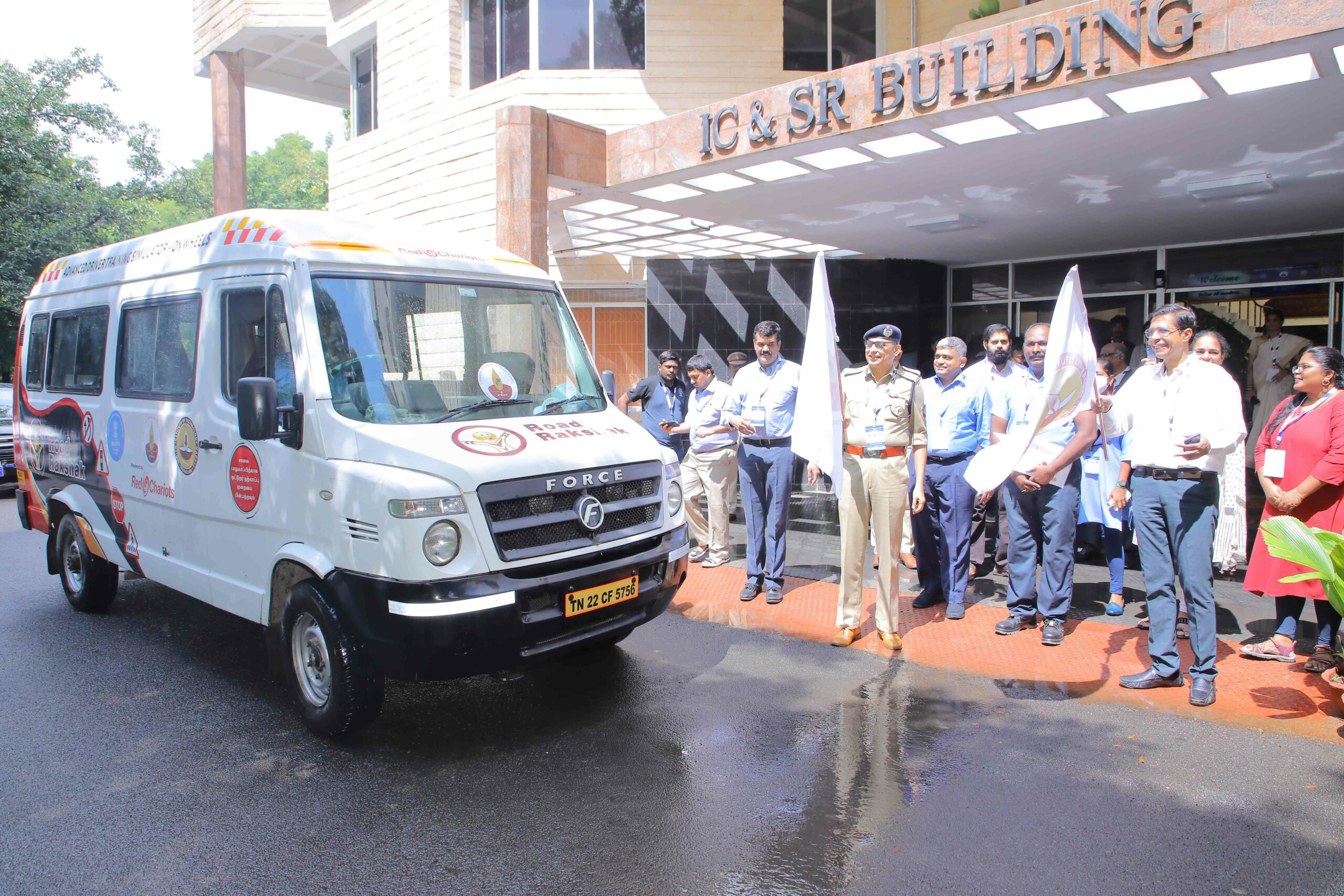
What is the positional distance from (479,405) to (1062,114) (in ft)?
17.6

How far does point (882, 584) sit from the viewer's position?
5.81 m

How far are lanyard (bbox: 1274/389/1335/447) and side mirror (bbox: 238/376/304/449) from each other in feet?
18.2

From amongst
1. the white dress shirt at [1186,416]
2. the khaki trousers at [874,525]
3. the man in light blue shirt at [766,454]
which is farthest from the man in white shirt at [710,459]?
the white dress shirt at [1186,416]

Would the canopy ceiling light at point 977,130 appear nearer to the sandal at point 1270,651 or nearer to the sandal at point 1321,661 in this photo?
the sandal at point 1270,651

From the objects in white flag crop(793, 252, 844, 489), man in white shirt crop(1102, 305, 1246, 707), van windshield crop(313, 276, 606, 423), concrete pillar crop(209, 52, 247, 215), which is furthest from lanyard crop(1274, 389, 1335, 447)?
concrete pillar crop(209, 52, 247, 215)

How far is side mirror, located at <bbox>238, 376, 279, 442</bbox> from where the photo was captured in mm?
4133

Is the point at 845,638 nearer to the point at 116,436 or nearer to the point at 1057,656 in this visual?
the point at 1057,656

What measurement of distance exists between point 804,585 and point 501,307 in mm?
3689

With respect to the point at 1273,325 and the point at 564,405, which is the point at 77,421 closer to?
the point at 564,405

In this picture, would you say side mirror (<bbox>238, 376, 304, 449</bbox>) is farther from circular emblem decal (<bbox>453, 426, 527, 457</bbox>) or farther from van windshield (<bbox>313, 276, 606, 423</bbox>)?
circular emblem decal (<bbox>453, 426, 527, 457</bbox>)

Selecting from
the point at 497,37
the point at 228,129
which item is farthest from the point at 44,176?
the point at 497,37

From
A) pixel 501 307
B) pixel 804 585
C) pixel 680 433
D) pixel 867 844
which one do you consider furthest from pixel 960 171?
pixel 867 844

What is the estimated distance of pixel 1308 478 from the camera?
Result: 5031 millimetres

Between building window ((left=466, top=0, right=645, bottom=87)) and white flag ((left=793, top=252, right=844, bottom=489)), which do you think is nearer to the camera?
white flag ((left=793, top=252, right=844, bottom=489))
